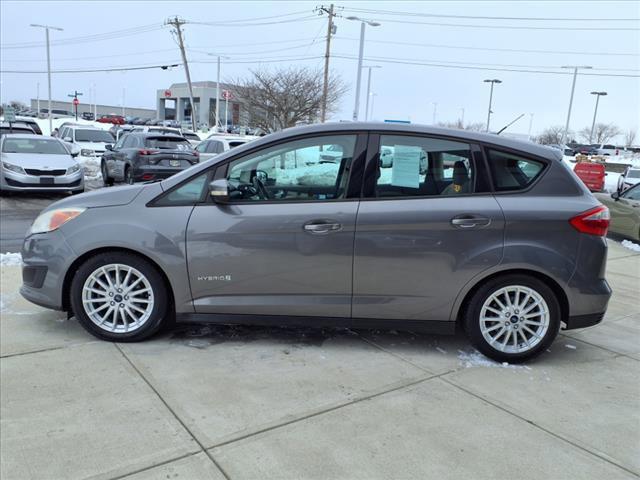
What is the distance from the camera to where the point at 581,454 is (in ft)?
9.43

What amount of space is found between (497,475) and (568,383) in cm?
140

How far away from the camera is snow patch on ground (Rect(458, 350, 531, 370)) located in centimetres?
394

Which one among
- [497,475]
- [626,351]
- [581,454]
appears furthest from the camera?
[626,351]

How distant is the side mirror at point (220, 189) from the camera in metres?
3.79

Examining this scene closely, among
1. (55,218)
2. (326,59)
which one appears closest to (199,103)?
(326,59)

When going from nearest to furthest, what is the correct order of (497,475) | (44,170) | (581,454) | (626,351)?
(497,475) → (581,454) → (626,351) → (44,170)

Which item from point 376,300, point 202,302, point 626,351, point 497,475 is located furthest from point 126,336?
point 626,351

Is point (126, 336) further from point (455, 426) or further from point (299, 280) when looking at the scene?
point (455, 426)

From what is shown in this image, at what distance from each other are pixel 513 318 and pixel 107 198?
123 inches

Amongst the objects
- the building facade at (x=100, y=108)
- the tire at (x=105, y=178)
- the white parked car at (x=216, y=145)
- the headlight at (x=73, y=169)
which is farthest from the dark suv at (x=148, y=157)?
the building facade at (x=100, y=108)

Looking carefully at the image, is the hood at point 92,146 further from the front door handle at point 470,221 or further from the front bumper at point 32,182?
the front door handle at point 470,221

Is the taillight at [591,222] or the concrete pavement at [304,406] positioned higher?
the taillight at [591,222]

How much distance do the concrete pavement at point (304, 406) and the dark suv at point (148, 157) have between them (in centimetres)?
957

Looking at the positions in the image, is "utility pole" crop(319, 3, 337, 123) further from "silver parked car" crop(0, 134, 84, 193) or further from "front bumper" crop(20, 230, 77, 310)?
→ "front bumper" crop(20, 230, 77, 310)
